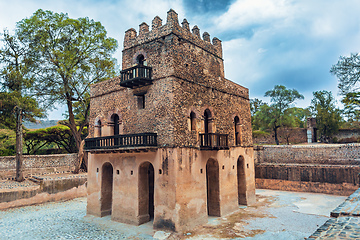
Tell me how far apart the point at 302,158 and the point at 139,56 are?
907 inches

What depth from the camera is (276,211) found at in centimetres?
1547

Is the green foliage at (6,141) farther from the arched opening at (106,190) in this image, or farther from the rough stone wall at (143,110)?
the arched opening at (106,190)

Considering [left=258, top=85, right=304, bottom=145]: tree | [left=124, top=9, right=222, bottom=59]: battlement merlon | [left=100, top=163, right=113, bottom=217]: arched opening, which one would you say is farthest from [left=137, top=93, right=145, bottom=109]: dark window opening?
[left=258, top=85, right=304, bottom=145]: tree

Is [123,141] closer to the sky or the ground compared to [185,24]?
closer to the ground

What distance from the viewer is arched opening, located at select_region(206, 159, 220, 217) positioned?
48.1 ft

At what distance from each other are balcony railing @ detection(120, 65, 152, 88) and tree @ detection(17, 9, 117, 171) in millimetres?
13935

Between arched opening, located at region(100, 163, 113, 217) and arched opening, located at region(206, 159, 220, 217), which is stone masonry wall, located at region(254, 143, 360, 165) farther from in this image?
arched opening, located at region(100, 163, 113, 217)

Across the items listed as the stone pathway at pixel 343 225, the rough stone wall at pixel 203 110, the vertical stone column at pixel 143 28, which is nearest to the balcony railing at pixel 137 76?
the rough stone wall at pixel 203 110

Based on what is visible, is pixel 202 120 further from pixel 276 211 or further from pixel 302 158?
pixel 302 158

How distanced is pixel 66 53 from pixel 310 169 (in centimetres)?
2643

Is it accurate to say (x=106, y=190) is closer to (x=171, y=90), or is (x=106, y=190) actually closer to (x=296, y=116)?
(x=171, y=90)

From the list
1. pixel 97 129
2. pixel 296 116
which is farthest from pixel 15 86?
pixel 296 116

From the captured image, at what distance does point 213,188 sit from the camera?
1491cm

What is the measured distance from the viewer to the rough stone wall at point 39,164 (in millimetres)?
24234
